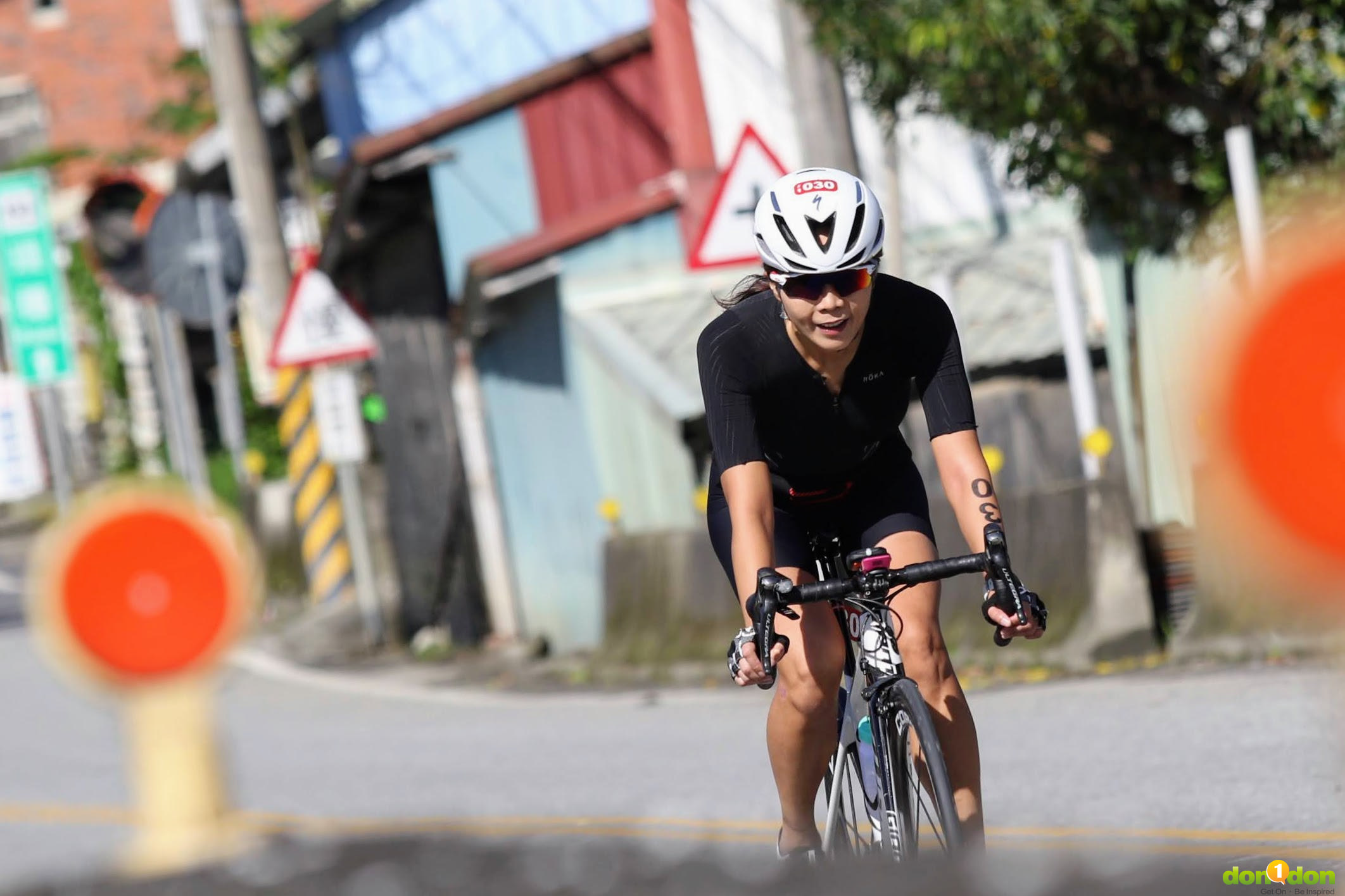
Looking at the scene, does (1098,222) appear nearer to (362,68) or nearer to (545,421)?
(545,421)

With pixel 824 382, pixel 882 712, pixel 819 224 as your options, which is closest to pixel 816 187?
pixel 819 224

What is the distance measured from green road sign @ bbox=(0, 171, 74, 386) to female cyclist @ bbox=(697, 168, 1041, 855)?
1605 cm

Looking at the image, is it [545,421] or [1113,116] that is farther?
[545,421]

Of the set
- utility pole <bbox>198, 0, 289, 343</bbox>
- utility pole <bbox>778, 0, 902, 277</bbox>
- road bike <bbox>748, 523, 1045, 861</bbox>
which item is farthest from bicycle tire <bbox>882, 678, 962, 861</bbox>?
utility pole <bbox>198, 0, 289, 343</bbox>

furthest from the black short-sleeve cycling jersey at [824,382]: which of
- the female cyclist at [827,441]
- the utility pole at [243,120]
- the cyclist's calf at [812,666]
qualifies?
the utility pole at [243,120]

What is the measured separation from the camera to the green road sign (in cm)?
2022

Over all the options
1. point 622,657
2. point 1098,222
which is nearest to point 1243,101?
point 1098,222

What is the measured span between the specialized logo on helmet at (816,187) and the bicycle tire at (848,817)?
1.43 meters

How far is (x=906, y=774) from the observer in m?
4.76

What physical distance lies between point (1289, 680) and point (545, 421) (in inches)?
328

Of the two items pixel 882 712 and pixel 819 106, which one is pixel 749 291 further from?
pixel 819 106

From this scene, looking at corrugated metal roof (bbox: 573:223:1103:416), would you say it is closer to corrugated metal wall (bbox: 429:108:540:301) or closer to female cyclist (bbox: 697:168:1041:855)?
corrugated metal wall (bbox: 429:108:540:301)

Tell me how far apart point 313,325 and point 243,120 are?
1.83 meters

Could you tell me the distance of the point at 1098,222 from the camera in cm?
1369
